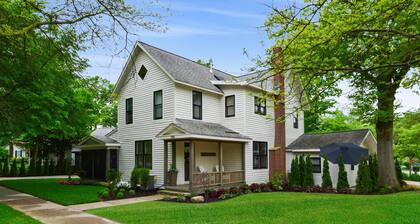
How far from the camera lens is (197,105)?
19000mm

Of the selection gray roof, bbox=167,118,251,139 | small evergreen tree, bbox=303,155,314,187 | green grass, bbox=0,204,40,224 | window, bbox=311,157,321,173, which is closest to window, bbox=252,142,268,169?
gray roof, bbox=167,118,251,139

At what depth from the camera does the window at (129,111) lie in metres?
20.6

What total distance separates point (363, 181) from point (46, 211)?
48.4ft

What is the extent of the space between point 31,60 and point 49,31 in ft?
10.7

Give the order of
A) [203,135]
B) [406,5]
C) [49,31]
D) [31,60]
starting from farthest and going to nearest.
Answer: [203,135], [31,60], [49,31], [406,5]

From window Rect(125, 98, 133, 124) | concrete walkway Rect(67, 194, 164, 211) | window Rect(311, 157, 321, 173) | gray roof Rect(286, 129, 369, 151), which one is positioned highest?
window Rect(125, 98, 133, 124)

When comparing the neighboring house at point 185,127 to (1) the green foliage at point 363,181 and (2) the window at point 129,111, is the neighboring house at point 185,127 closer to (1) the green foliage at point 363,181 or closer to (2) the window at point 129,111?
(2) the window at point 129,111

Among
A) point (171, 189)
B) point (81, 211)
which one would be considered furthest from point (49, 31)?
point (171, 189)

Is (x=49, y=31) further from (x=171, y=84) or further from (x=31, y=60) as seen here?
(x=171, y=84)

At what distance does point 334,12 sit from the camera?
861 centimetres

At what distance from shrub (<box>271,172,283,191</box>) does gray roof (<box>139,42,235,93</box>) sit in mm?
5967

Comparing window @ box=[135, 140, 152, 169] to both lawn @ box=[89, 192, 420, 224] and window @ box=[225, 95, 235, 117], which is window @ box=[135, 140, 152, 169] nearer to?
window @ box=[225, 95, 235, 117]

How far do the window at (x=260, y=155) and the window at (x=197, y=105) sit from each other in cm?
372

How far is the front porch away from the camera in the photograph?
16.3 metres
